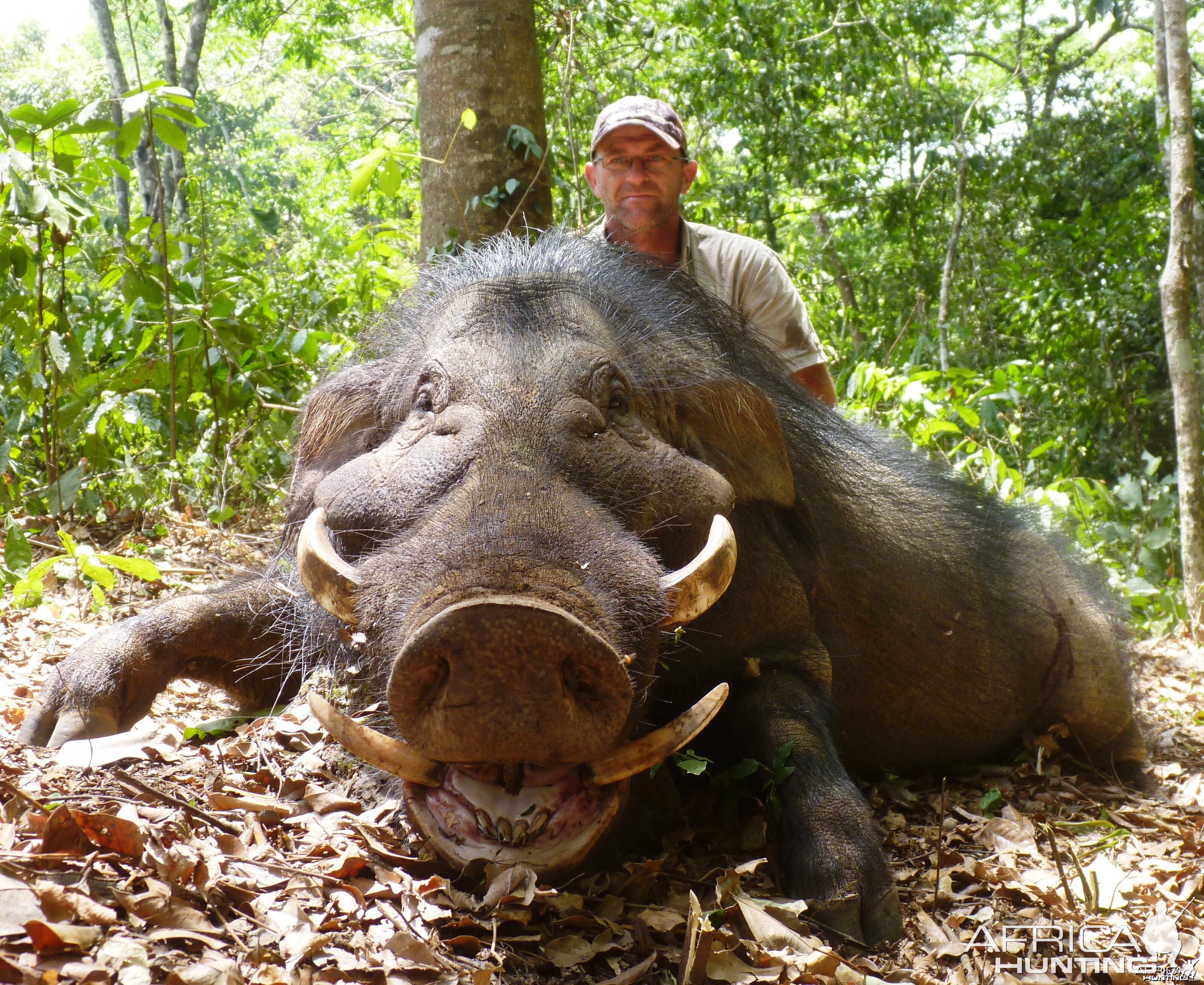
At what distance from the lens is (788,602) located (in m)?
3.37

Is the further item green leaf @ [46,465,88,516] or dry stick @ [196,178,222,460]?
dry stick @ [196,178,222,460]

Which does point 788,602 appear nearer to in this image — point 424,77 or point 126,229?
point 424,77

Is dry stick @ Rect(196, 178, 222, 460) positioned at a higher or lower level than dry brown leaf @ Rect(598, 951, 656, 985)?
higher

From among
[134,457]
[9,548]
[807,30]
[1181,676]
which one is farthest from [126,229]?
[807,30]

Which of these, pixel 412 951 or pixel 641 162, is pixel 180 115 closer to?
pixel 641 162

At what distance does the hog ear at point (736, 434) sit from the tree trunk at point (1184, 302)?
4.07 m

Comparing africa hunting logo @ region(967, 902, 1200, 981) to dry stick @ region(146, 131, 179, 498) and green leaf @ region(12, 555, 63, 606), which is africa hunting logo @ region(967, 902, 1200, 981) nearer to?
green leaf @ region(12, 555, 63, 606)

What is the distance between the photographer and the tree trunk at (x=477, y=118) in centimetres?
510

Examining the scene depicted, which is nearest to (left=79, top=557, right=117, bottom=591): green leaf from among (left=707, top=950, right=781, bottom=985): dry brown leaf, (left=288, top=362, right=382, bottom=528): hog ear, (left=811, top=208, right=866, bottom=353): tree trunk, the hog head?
(left=288, top=362, right=382, bottom=528): hog ear

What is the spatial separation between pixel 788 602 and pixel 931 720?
1.09m

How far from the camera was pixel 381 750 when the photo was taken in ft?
7.84

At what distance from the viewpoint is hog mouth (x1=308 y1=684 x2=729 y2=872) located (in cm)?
235

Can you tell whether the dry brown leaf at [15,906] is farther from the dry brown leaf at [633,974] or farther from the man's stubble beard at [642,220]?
the man's stubble beard at [642,220]

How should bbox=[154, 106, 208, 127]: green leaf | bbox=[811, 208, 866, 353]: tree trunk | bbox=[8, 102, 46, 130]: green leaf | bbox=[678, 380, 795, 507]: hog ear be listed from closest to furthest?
bbox=[678, 380, 795, 507]: hog ear, bbox=[8, 102, 46, 130]: green leaf, bbox=[154, 106, 208, 127]: green leaf, bbox=[811, 208, 866, 353]: tree trunk
